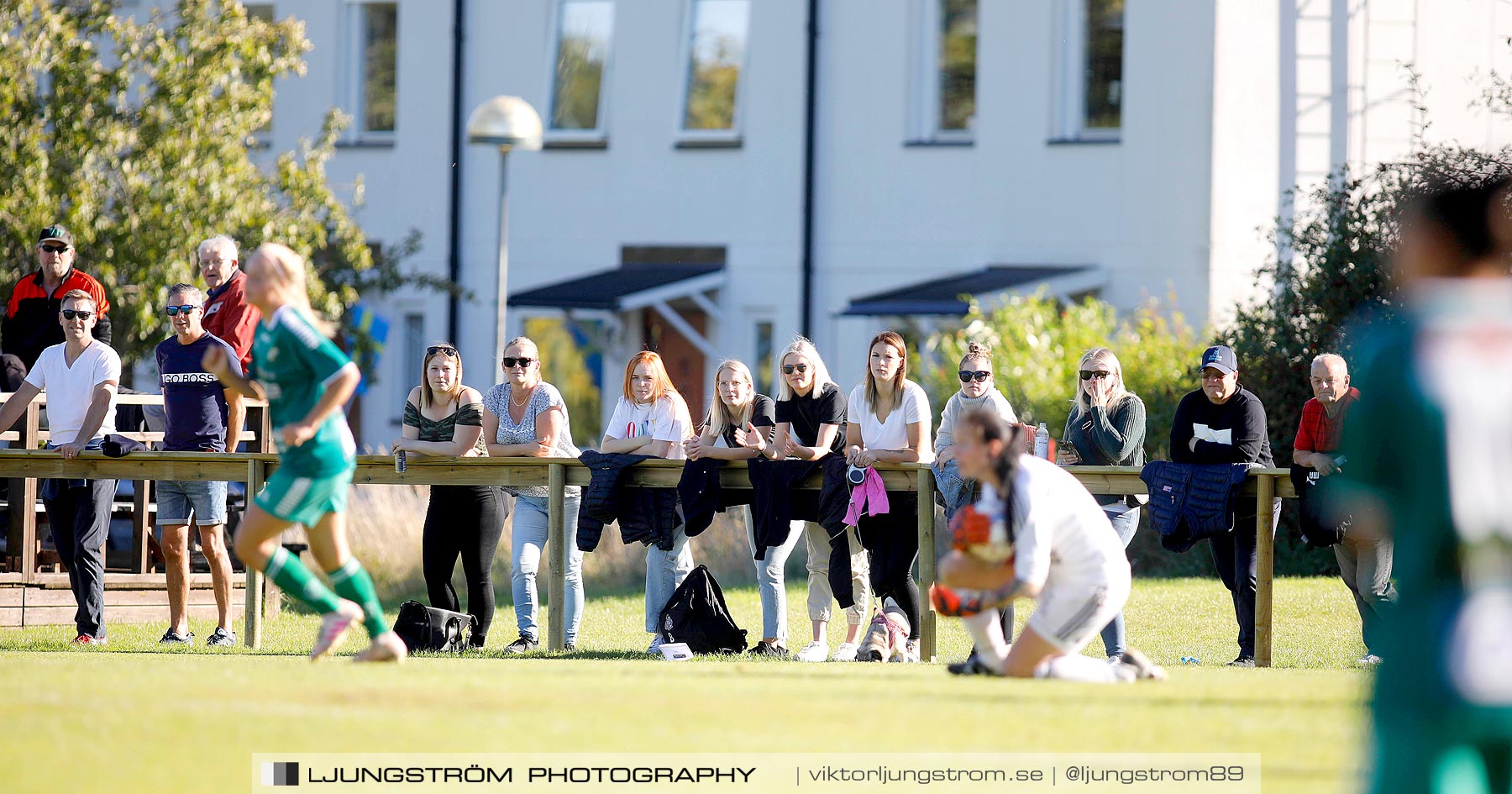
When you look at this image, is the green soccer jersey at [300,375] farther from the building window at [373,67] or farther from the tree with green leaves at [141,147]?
the building window at [373,67]

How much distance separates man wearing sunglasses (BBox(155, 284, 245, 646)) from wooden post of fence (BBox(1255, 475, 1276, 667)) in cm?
627

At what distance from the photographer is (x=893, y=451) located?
37.0 ft

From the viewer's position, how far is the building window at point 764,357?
80.8 feet

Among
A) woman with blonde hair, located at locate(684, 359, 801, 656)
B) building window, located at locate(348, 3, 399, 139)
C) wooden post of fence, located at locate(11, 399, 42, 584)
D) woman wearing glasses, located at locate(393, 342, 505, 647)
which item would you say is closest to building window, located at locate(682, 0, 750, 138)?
building window, located at locate(348, 3, 399, 139)

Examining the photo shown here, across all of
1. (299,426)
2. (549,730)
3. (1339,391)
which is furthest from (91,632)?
(1339,391)

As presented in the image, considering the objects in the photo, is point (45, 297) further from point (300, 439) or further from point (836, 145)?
point (836, 145)

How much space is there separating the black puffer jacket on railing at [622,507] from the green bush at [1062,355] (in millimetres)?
7100

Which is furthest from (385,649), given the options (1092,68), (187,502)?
(1092,68)

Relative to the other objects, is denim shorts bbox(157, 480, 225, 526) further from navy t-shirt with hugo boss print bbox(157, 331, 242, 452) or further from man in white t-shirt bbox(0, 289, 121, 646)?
man in white t-shirt bbox(0, 289, 121, 646)

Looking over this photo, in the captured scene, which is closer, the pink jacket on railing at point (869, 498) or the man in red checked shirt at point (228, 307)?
the pink jacket on railing at point (869, 498)

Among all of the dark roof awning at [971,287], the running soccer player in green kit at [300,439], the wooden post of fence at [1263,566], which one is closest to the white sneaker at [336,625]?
the running soccer player in green kit at [300,439]

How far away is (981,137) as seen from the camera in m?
23.5

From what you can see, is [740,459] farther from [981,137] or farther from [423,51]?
[423,51]

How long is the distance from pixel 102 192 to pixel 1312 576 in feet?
43.1
